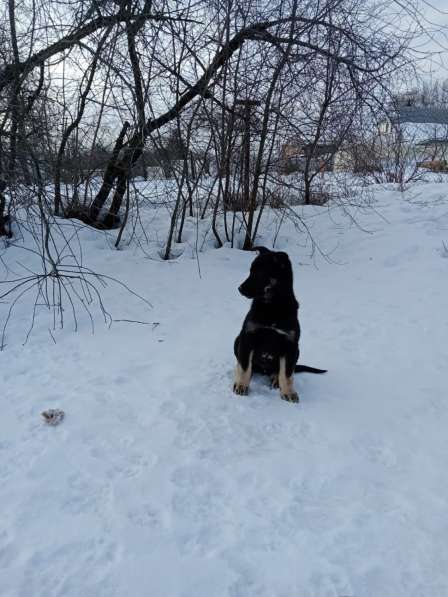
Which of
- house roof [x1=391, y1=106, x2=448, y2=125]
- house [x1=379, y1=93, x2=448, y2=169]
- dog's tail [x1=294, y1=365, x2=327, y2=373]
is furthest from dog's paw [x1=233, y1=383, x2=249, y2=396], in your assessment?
house [x1=379, y1=93, x2=448, y2=169]

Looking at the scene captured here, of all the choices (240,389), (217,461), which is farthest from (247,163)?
(217,461)

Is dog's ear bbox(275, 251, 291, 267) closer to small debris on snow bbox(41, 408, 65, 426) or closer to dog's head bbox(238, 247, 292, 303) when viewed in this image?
dog's head bbox(238, 247, 292, 303)

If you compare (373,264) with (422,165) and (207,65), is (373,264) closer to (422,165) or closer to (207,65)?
(207,65)

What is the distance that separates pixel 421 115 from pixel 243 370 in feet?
36.2

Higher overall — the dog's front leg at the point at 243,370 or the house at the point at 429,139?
the house at the point at 429,139

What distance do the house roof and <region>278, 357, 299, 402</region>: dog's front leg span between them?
547 centimetres

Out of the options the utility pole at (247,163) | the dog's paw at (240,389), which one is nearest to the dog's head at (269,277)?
the dog's paw at (240,389)

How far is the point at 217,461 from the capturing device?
8.53 ft

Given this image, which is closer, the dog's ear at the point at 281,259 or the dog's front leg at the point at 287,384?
the dog's ear at the point at 281,259

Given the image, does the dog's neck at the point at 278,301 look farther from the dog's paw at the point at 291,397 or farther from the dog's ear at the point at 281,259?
the dog's paw at the point at 291,397

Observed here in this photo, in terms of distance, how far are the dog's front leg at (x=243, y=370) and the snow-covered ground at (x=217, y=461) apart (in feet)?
0.39

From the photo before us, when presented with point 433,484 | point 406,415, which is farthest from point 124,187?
point 433,484

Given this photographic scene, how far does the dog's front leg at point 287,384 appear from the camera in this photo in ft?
10.7

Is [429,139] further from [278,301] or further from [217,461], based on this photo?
[217,461]
